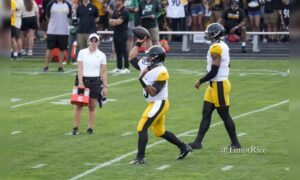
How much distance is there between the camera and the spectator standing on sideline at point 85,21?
24766mm

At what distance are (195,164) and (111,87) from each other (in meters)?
10.5

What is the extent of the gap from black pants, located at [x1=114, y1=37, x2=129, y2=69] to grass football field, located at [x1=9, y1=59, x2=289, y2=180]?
453mm

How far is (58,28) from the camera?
2486cm

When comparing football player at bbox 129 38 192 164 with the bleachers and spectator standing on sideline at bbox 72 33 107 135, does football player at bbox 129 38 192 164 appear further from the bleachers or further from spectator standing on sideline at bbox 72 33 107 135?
the bleachers

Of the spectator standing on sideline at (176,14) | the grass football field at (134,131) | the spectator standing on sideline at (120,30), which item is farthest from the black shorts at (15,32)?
the spectator standing on sideline at (176,14)

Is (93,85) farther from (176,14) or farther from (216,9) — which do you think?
(216,9)

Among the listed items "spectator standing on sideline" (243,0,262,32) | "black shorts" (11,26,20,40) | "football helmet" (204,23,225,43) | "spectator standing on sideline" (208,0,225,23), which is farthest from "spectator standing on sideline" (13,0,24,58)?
"football helmet" (204,23,225,43)

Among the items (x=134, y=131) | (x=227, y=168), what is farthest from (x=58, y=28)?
(x=227, y=168)

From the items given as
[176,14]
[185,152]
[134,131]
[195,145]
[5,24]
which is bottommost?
[134,131]

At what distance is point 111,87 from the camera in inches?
858

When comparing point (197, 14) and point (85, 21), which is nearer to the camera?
point (85, 21)

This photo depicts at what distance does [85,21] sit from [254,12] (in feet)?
25.6

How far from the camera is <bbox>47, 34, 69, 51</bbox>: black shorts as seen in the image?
24641 mm

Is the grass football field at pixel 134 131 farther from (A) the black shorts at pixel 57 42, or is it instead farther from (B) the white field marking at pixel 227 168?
(A) the black shorts at pixel 57 42
